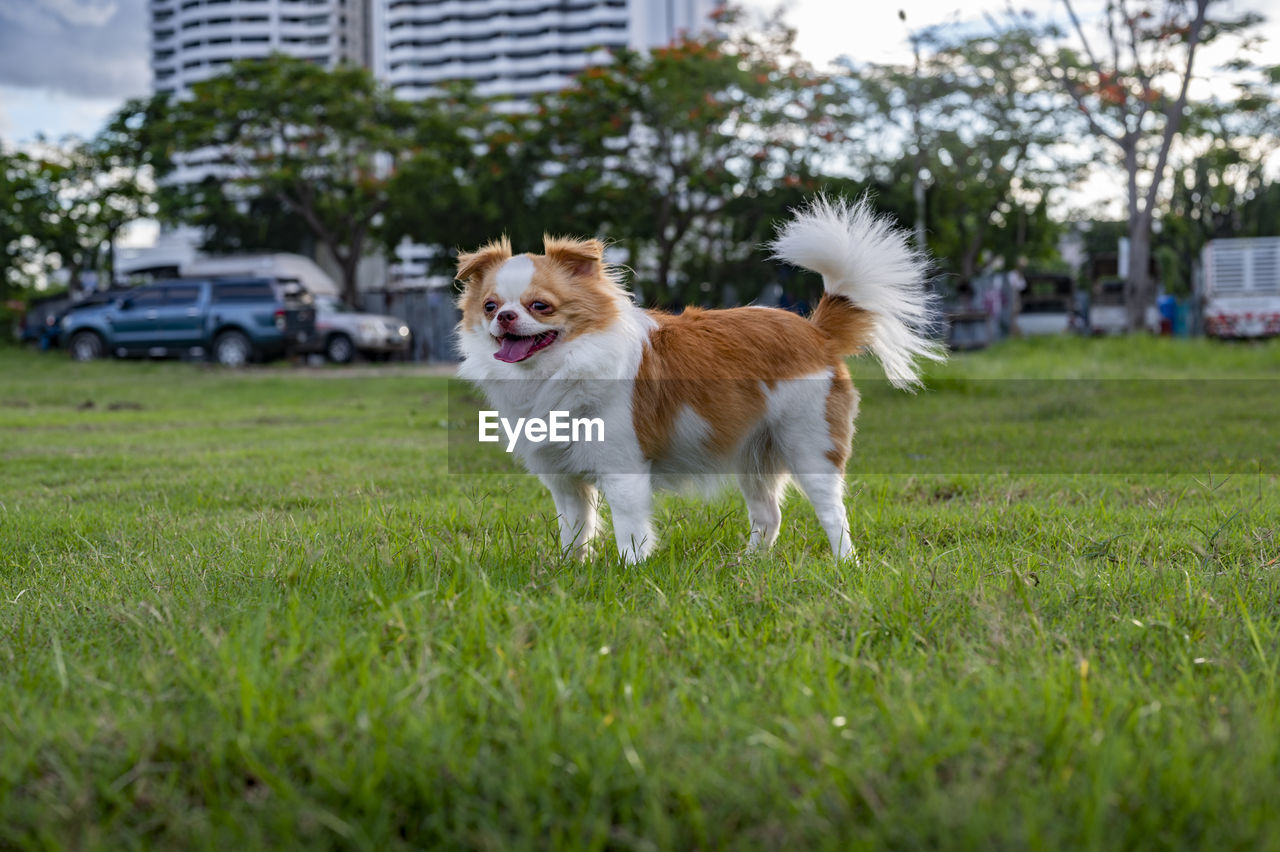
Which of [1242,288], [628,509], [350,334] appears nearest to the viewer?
[628,509]

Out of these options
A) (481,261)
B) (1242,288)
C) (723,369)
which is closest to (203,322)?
(481,261)

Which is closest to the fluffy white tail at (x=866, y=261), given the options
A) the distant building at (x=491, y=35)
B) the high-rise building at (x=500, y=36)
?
the distant building at (x=491, y=35)

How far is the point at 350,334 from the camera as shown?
2256cm

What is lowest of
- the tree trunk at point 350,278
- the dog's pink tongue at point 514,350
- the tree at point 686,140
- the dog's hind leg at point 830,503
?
the dog's hind leg at point 830,503

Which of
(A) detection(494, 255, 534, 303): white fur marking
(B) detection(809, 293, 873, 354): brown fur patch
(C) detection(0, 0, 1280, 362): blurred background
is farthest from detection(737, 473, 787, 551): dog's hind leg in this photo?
(C) detection(0, 0, 1280, 362): blurred background

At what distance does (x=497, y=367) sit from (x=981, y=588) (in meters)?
1.81

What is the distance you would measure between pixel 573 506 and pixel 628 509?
15.3 inches

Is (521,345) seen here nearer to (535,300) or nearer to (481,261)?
(535,300)

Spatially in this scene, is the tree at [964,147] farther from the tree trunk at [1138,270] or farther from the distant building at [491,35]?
the distant building at [491,35]

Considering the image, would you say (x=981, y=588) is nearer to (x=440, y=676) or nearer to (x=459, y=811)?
(x=440, y=676)

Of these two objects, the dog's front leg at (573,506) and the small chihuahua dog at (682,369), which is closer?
the small chihuahua dog at (682,369)

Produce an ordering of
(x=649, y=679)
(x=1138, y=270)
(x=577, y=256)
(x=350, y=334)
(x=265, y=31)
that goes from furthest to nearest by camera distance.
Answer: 1. (x=265, y=31)
2. (x=350, y=334)
3. (x=1138, y=270)
4. (x=577, y=256)
5. (x=649, y=679)

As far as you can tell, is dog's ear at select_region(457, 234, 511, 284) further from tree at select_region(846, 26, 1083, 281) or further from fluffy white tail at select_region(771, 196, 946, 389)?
tree at select_region(846, 26, 1083, 281)

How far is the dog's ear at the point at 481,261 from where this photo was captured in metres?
3.85
